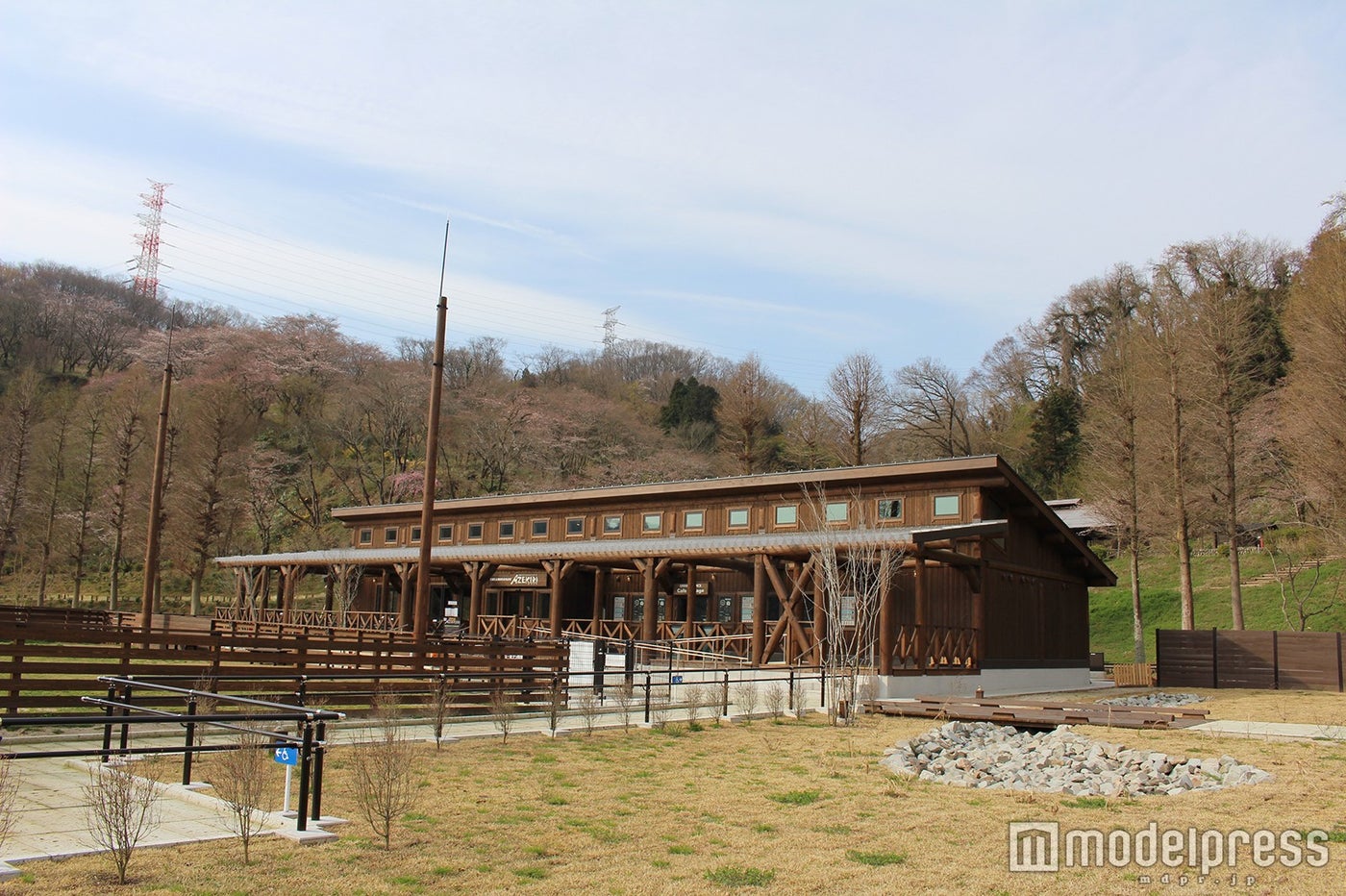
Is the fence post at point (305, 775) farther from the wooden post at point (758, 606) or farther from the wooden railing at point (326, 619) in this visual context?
the wooden railing at point (326, 619)

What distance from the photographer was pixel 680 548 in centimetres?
2667

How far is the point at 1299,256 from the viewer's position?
177 ft

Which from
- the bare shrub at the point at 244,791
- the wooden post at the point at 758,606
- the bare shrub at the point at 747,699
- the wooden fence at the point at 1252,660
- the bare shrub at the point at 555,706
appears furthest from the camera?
the wooden fence at the point at 1252,660

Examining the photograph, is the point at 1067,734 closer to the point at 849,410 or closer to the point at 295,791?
the point at 295,791

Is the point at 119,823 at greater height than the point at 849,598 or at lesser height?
lesser

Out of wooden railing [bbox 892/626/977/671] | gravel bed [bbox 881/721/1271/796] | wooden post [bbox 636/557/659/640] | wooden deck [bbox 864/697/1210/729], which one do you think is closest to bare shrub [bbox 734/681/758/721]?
wooden deck [bbox 864/697/1210/729]

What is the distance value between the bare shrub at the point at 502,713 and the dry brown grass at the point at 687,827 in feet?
0.93

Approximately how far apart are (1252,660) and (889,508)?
38.3ft

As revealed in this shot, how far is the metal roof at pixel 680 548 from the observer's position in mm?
21703

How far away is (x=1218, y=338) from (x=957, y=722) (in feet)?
77.6

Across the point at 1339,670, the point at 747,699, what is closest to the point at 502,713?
the point at 747,699

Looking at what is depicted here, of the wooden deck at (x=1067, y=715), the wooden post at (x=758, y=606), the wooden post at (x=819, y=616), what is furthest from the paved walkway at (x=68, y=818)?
the wooden post at (x=758, y=606)

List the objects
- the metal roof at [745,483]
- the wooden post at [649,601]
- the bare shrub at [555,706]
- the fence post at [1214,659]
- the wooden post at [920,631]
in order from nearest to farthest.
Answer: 1. the bare shrub at [555,706]
2. the wooden post at [920,631]
3. the metal roof at [745,483]
4. the wooden post at [649,601]
5. the fence post at [1214,659]

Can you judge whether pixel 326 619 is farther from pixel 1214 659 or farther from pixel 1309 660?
pixel 1309 660
